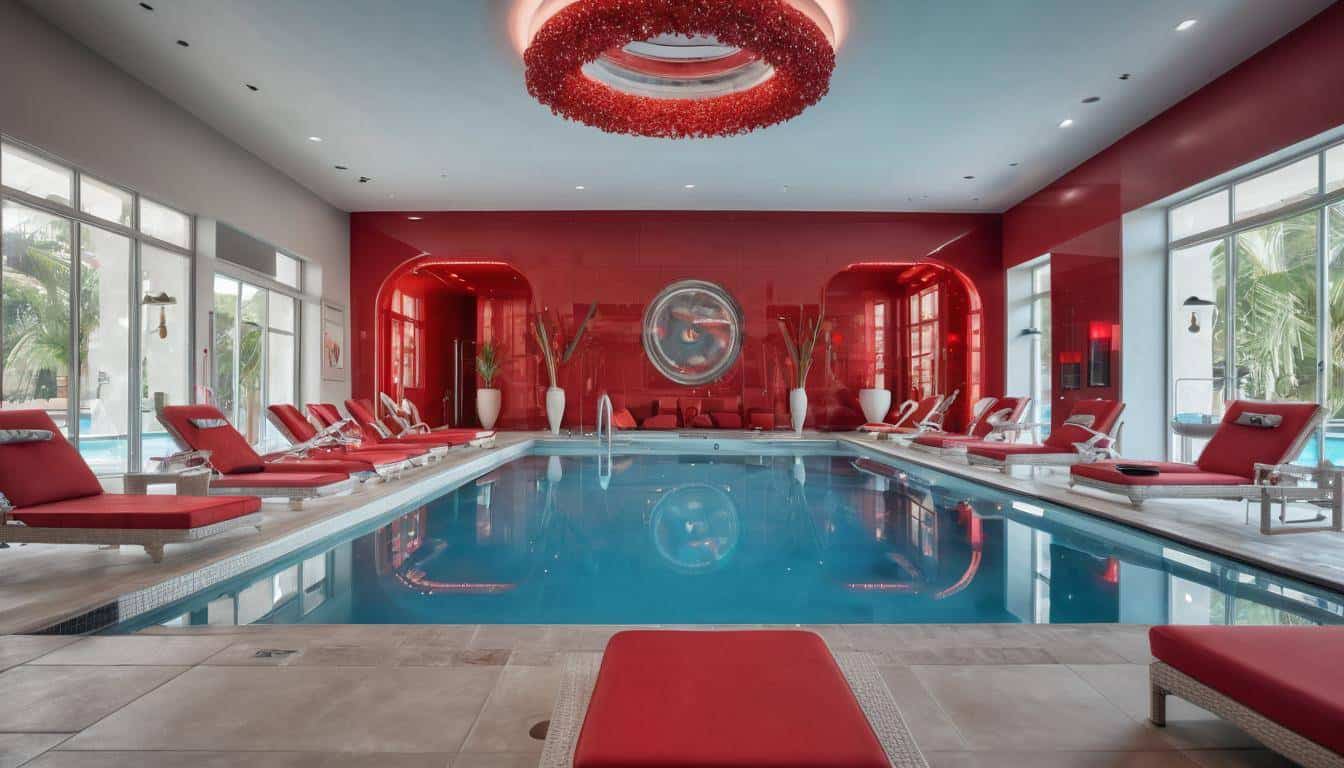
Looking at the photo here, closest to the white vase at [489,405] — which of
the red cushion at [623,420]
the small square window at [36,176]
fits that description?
the red cushion at [623,420]

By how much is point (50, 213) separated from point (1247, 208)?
38.3 feet

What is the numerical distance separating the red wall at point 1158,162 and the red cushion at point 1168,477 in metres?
3.25

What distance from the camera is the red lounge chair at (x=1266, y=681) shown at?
1.37 m

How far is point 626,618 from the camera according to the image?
306cm

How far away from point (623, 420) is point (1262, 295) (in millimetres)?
Answer: 8711

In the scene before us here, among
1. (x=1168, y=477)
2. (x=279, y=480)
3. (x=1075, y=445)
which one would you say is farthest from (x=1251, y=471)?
(x=279, y=480)

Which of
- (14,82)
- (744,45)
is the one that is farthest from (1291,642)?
(14,82)

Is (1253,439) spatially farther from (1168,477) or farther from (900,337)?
(900,337)

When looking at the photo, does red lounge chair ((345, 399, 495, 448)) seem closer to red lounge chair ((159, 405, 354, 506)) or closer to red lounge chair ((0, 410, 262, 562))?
red lounge chair ((159, 405, 354, 506))

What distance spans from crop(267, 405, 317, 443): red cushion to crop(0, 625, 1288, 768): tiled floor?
4.08 metres

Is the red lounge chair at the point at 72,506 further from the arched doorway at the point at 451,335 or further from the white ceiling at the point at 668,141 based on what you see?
the arched doorway at the point at 451,335

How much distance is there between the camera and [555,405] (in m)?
11.9

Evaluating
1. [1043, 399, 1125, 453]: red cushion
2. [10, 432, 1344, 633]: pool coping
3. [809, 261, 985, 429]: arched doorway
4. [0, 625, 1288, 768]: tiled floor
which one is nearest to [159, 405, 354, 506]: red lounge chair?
[10, 432, 1344, 633]: pool coping

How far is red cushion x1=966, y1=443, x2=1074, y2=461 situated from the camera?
6.63 m
